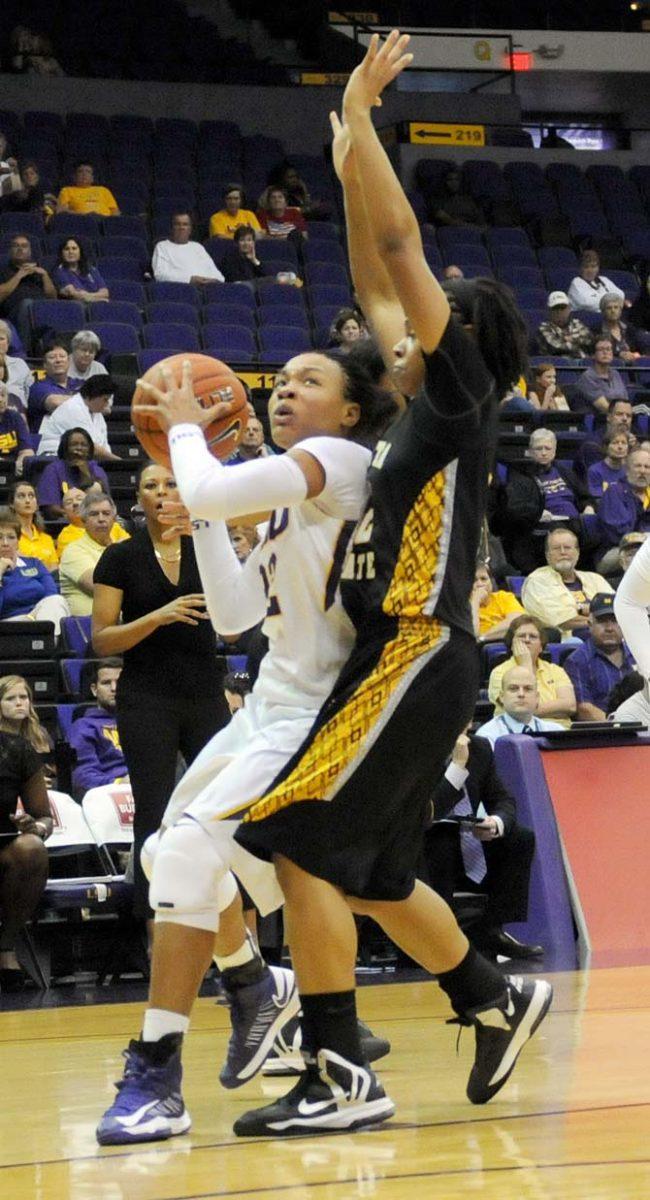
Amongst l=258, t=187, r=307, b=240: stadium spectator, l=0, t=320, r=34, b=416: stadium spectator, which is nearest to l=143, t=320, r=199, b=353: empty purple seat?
l=0, t=320, r=34, b=416: stadium spectator

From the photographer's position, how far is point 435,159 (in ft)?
61.4

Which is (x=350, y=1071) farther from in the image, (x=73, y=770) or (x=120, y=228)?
(x=120, y=228)

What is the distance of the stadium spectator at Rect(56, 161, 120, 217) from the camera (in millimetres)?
15555

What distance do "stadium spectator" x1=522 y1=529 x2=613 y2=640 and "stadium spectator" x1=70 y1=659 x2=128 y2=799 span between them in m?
3.21

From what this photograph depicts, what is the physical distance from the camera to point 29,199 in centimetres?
1498

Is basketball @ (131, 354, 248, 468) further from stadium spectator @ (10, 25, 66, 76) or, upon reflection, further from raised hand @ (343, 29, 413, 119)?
stadium spectator @ (10, 25, 66, 76)

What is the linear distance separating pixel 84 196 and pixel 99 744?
8776 millimetres

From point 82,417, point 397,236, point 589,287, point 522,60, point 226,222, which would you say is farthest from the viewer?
point 522,60

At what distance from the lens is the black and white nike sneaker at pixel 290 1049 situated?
402 cm

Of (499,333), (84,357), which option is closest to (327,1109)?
(499,333)

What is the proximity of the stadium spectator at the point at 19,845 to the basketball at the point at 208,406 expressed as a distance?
11.0 ft

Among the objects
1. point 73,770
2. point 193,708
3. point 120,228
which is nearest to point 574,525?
point 73,770

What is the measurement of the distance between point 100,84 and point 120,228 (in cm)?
362

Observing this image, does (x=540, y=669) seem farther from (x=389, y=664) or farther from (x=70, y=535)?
(x=389, y=664)
